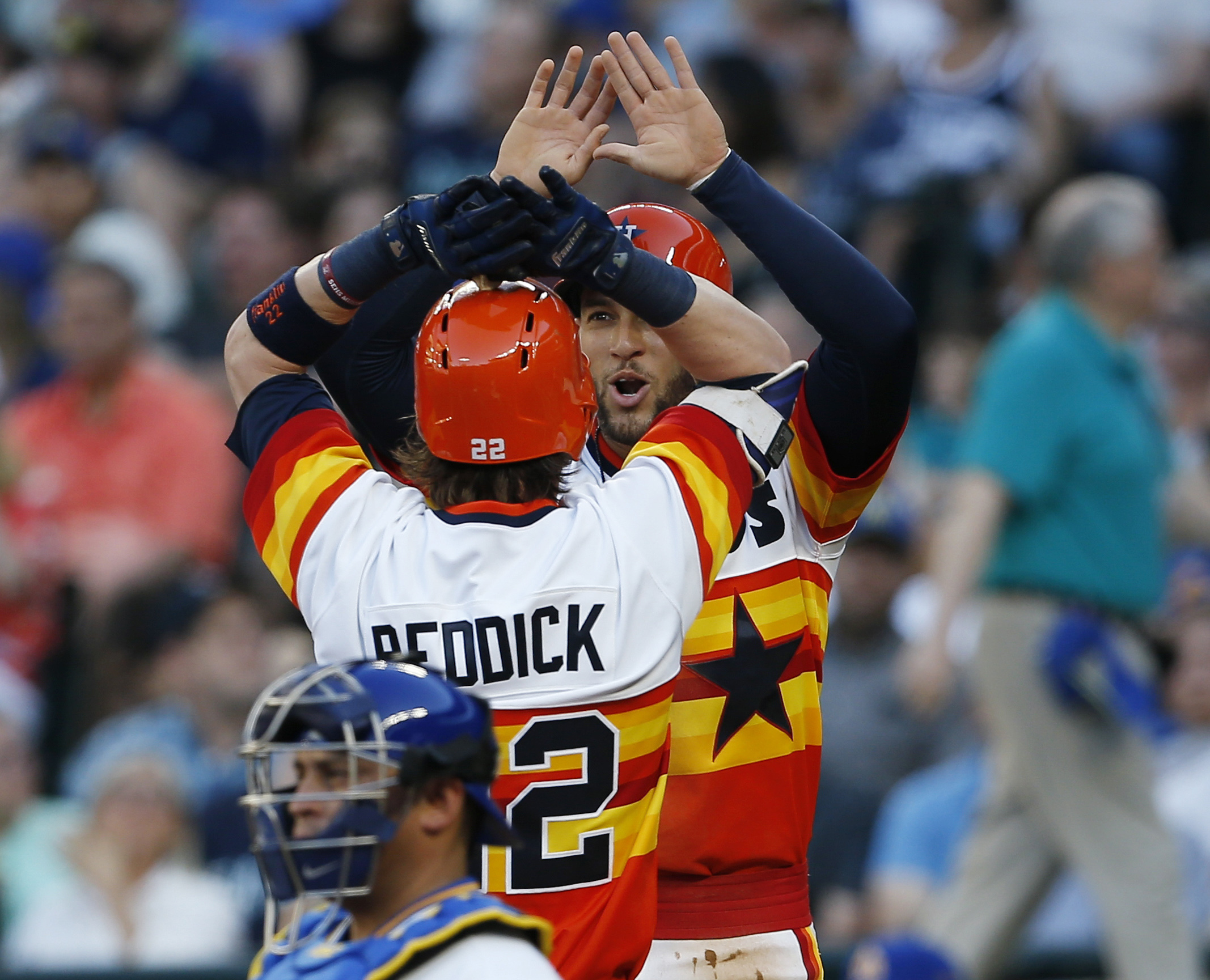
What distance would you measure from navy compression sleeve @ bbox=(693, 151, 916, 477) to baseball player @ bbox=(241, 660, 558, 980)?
108 centimetres

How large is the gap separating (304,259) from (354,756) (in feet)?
24.7

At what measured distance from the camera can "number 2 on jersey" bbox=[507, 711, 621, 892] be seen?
114 inches

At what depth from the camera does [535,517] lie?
116 inches

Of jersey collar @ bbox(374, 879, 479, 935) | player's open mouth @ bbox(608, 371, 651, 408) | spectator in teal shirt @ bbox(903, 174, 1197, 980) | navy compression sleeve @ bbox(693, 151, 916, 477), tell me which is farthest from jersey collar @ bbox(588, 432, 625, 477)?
spectator in teal shirt @ bbox(903, 174, 1197, 980)

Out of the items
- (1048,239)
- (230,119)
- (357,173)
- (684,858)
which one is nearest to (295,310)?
(684,858)

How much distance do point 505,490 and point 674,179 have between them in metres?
0.68

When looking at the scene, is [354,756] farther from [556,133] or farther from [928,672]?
[928,672]

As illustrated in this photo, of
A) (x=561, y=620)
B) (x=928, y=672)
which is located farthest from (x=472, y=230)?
(x=928, y=672)

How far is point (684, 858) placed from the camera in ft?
11.4

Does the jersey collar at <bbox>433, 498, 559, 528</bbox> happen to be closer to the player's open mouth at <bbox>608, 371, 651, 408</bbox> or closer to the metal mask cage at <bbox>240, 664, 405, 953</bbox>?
the metal mask cage at <bbox>240, 664, 405, 953</bbox>

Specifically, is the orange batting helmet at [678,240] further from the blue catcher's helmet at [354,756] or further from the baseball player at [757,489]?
the blue catcher's helmet at [354,756]

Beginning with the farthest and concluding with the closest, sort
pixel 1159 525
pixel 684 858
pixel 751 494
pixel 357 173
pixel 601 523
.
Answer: pixel 357 173 < pixel 1159 525 < pixel 684 858 < pixel 751 494 < pixel 601 523

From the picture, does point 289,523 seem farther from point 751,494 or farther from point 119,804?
point 119,804

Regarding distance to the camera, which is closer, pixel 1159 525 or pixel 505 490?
pixel 505 490
